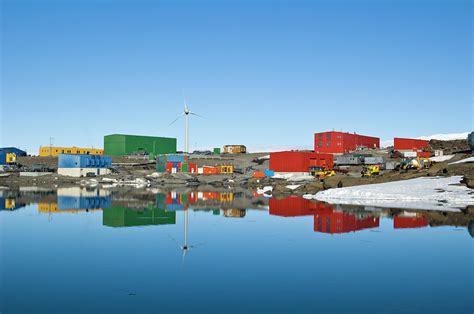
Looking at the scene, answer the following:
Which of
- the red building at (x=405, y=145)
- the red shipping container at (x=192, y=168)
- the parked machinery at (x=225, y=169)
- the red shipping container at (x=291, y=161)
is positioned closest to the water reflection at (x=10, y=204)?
the red shipping container at (x=291, y=161)

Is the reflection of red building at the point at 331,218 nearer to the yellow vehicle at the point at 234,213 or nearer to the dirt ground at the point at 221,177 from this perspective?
the yellow vehicle at the point at 234,213

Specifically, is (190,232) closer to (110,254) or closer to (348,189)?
(110,254)

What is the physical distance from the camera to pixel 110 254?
1520cm

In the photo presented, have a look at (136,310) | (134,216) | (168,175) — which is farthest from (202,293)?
(168,175)

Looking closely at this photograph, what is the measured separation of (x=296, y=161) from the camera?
240ft

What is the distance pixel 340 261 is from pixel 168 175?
Result: 6843 cm

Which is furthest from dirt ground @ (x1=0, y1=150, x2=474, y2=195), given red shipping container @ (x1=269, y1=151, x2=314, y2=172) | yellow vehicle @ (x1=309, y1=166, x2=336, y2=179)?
red shipping container @ (x1=269, y1=151, x2=314, y2=172)

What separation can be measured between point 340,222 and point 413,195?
630 inches

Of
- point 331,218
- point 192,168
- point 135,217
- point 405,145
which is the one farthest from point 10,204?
point 405,145

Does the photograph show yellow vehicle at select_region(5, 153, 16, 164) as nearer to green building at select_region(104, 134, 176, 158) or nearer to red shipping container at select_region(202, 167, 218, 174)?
green building at select_region(104, 134, 176, 158)

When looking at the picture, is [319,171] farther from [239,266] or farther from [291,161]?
[239,266]

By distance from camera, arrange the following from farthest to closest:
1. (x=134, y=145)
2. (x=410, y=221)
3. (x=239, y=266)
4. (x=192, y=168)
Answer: (x=134, y=145)
(x=192, y=168)
(x=410, y=221)
(x=239, y=266)

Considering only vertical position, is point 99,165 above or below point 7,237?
above

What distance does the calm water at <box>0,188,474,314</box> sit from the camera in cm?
981
